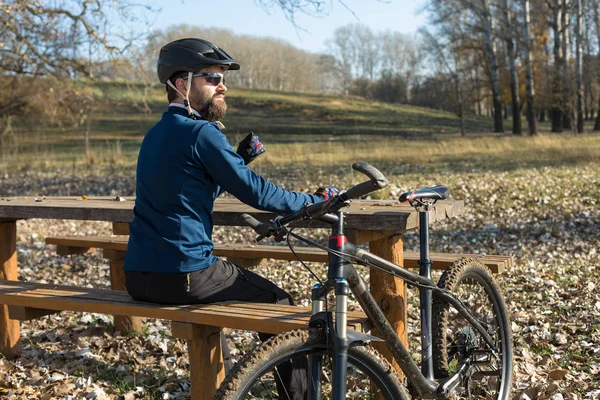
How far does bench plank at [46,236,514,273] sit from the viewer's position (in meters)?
4.91

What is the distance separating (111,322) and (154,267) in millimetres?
2897

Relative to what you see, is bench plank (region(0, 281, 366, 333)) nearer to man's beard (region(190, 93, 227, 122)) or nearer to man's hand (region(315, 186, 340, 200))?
man's hand (region(315, 186, 340, 200))

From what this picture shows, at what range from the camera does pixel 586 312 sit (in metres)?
5.73

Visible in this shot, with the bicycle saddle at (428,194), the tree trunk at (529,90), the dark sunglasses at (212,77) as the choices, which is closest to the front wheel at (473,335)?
the bicycle saddle at (428,194)

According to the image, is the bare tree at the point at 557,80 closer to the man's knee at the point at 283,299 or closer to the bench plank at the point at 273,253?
the bench plank at the point at 273,253

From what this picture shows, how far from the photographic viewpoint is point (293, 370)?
2.80 meters

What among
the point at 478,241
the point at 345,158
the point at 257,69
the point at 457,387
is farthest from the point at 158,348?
the point at 257,69

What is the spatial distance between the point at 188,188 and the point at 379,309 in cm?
109

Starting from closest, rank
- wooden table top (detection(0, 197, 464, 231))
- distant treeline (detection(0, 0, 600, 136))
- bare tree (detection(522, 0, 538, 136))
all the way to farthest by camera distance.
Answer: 1. wooden table top (detection(0, 197, 464, 231))
2. distant treeline (detection(0, 0, 600, 136))
3. bare tree (detection(522, 0, 538, 136))

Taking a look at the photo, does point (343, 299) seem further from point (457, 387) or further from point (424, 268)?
point (457, 387)

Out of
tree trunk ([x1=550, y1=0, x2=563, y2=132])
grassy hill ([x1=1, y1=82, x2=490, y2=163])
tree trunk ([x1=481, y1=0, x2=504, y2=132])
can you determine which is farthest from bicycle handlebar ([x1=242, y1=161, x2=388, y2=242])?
tree trunk ([x1=550, y1=0, x2=563, y2=132])

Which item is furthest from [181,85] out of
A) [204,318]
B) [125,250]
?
[125,250]

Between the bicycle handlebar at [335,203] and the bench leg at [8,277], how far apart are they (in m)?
3.37

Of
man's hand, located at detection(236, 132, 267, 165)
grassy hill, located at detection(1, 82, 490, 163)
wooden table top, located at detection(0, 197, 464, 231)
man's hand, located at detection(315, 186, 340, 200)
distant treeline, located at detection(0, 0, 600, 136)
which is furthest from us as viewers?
grassy hill, located at detection(1, 82, 490, 163)
